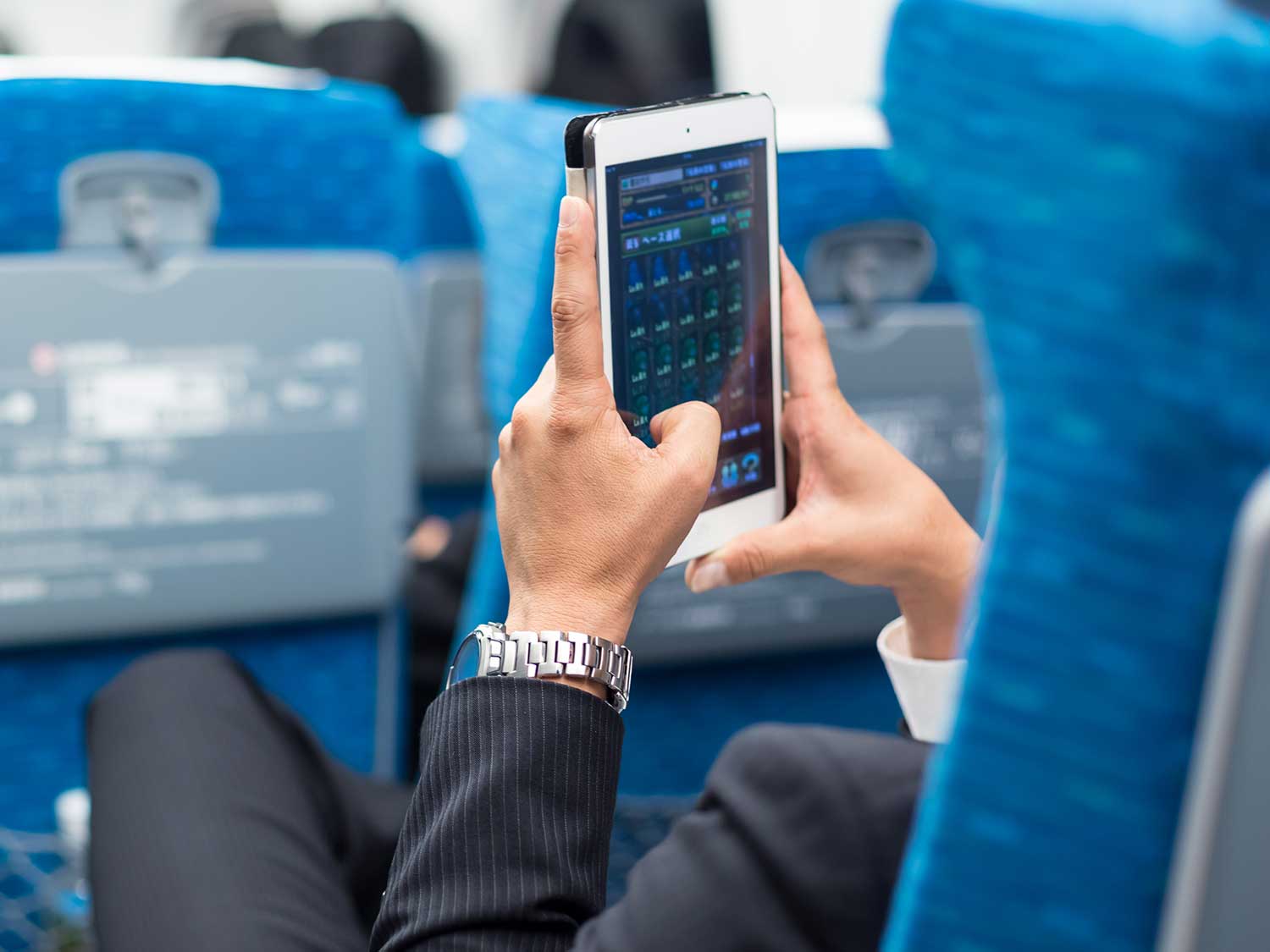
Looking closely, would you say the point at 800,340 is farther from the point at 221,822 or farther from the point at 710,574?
the point at 221,822

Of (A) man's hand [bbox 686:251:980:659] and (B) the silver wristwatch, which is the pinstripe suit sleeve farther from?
(A) man's hand [bbox 686:251:980:659]

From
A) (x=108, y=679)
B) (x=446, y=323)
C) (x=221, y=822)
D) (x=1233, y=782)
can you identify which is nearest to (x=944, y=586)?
(x=1233, y=782)

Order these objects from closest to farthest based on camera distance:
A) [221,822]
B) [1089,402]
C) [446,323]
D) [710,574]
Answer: [1089,402]
[710,574]
[221,822]
[446,323]

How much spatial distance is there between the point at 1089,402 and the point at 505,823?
10.8 inches

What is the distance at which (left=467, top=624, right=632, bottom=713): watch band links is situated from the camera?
526mm

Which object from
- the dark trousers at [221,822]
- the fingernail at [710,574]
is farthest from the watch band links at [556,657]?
the dark trousers at [221,822]

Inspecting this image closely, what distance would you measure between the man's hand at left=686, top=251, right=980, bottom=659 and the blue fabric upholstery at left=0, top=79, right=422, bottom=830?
52cm

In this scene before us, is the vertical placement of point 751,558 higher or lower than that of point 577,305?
lower

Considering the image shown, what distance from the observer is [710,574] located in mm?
641

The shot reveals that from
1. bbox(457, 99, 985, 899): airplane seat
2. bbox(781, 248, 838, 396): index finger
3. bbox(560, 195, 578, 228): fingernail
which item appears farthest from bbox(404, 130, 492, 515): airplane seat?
bbox(560, 195, 578, 228): fingernail

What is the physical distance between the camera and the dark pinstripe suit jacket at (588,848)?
52 cm

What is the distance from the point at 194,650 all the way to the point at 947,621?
63 cm

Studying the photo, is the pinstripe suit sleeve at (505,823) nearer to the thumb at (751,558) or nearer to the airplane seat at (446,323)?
the thumb at (751,558)

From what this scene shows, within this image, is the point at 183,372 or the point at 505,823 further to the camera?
the point at 183,372
